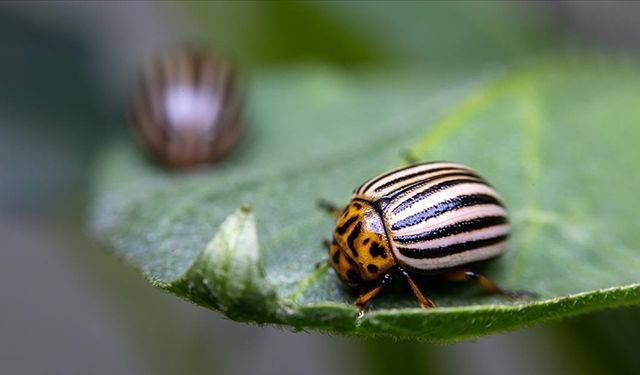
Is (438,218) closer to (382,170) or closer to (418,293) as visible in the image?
(418,293)

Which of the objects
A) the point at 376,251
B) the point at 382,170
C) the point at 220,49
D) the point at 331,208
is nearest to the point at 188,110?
A: the point at 220,49

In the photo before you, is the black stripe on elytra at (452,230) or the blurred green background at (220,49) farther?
the blurred green background at (220,49)

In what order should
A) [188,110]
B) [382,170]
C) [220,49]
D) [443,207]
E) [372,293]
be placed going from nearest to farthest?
[372,293] → [443,207] → [382,170] → [188,110] → [220,49]

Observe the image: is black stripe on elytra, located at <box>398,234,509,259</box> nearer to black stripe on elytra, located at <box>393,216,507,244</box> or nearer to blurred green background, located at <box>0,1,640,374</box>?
black stripe on elytra, located at <box>393,216,507,244</box>

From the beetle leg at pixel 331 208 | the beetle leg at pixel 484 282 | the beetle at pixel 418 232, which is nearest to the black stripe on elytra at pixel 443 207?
the beetle at pixel 418 232

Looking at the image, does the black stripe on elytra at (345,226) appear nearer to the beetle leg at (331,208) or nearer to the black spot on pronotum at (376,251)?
the black spot on pronotum at (376,251)

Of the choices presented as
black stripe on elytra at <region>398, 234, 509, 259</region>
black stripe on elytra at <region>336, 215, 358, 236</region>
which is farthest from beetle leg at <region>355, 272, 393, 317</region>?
black stripe on elytra at <region>336, 215, 358, 236</region>

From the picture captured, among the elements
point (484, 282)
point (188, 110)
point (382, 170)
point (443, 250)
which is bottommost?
point (484, 282)

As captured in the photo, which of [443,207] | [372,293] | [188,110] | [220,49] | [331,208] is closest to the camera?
[372,293]
